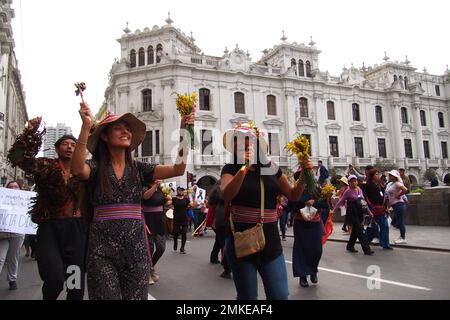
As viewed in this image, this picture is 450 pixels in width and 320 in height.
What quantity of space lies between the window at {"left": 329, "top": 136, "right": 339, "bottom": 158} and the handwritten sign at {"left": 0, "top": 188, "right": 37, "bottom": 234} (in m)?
34.5

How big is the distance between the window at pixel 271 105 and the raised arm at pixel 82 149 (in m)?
34.0

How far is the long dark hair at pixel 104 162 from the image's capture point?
2.71m

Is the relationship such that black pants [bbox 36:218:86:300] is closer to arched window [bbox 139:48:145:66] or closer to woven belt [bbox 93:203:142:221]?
woven belt [bbox 93:203:142:221]

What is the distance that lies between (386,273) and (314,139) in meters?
31.3

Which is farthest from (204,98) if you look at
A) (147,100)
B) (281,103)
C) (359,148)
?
(359,148)

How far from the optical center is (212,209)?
5.66 meters

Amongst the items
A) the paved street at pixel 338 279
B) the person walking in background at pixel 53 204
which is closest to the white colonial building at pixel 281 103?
the paved street at pixel 338 279

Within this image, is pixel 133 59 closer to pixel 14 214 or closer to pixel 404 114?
pixel 404 114

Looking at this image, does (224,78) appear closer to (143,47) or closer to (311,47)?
(143,47)

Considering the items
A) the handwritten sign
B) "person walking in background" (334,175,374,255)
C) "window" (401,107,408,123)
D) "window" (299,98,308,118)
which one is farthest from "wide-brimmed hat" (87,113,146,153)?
"window" (401,107,408,123)

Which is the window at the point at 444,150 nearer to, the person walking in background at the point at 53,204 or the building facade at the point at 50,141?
the building facade at the point at 50,141

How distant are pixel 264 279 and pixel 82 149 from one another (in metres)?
1.69

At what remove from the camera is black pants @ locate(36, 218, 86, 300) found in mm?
3557
